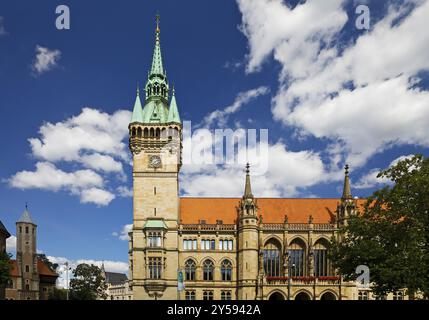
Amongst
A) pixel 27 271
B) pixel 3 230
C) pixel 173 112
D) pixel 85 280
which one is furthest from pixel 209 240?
pixel 27 271

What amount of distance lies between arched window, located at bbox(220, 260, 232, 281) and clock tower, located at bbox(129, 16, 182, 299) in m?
6.87

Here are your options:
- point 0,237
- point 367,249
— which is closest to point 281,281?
point 367,249

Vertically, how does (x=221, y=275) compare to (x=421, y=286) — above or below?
below

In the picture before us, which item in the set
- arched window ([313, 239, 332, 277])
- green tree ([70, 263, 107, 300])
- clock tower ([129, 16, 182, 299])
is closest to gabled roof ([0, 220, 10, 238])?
green tree ([70, 263, 107, 300])

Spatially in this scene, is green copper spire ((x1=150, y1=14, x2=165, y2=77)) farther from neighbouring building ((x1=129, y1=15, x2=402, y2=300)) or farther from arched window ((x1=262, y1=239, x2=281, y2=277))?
arched window ((x1=262, y1=239, x2=281, y2=277))

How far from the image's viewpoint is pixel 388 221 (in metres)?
29.6

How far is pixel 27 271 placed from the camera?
309 feet

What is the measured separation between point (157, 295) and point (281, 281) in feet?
→ 56.5

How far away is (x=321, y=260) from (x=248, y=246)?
37.0ft

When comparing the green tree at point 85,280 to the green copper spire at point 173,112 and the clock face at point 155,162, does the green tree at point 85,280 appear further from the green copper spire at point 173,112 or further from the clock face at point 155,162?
the green copper spire at point 173,112

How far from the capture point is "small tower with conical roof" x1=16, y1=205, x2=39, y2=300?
9281 centimetres
